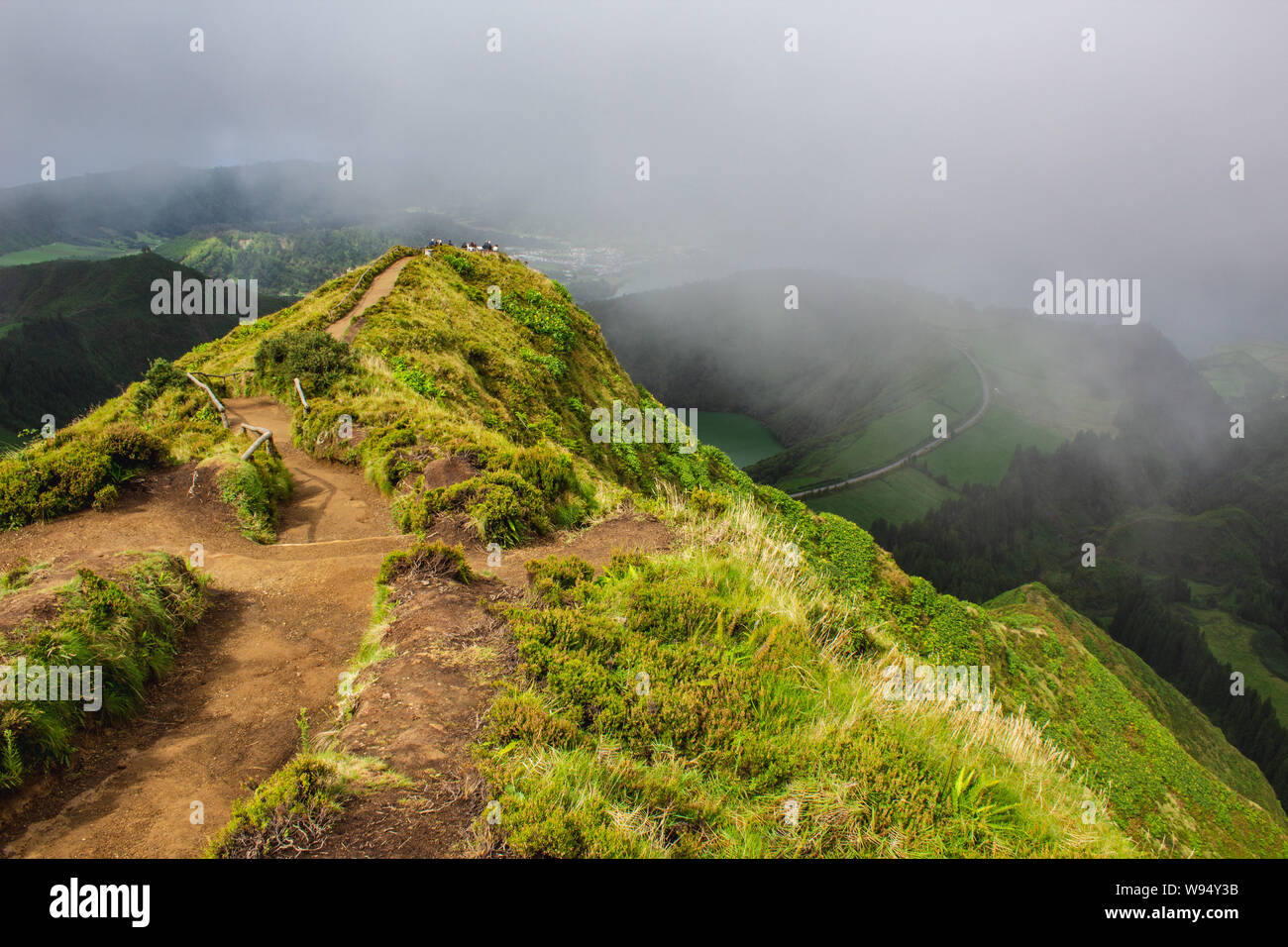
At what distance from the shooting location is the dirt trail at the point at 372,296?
931 inches

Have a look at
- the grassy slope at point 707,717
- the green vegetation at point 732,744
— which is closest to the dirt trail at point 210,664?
the grassy slope at point 707,717

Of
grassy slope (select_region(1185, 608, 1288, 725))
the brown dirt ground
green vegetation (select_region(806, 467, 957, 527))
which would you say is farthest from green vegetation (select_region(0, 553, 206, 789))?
grassy slope (select_region(1185, 608, 1288, 725))

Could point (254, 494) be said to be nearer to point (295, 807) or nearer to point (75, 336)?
point (295, 807)

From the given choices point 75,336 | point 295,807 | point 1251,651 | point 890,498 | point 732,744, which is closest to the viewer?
point 295,807

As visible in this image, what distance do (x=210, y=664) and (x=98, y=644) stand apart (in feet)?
4.08

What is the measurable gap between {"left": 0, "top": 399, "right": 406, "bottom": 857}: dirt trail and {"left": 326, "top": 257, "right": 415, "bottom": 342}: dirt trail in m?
11.2

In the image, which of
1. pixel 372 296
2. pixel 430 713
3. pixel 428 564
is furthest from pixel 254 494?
pixel 372 296

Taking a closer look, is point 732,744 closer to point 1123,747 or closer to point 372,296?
point 372,296

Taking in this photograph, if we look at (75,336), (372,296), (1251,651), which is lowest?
(1251,651)

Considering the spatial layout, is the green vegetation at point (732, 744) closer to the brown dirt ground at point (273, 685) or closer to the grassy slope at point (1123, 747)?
the brown dirt ground at point (273, 685)

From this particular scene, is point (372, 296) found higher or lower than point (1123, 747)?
higher

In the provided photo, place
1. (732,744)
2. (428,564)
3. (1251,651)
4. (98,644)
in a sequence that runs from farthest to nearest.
A: (1251,651)
(428,564)
(98,644)
(732,744)

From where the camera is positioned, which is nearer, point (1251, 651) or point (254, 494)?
point (254, 494)

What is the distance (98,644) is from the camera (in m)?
6.59
